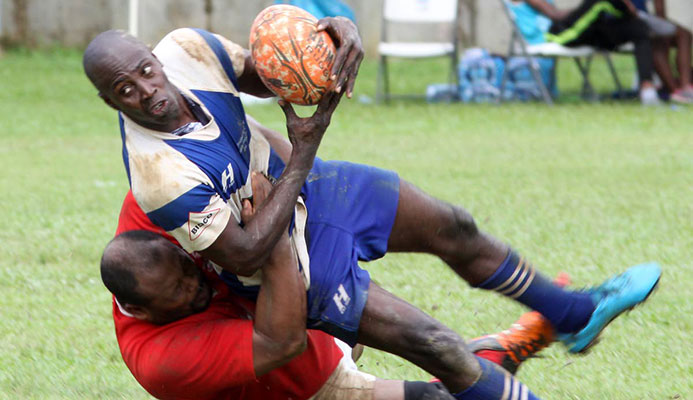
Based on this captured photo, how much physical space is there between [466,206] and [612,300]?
353cm

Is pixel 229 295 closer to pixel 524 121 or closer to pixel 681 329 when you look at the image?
pixel 681 329

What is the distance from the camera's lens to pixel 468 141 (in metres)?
10.3

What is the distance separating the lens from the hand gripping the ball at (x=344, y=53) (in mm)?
3439

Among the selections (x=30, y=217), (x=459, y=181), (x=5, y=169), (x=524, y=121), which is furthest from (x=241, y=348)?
(x=524, y=121)

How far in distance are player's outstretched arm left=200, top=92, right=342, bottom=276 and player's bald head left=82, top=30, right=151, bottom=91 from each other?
57 centimetres

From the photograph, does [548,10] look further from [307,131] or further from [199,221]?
[199,221]

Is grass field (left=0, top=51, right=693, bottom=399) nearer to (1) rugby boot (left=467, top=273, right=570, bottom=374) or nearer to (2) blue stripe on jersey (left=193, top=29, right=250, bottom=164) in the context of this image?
(1) rugby boot (left=467, top=273, right=570, bottom=374)

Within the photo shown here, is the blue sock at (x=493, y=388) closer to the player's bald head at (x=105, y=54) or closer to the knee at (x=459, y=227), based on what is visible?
the knee at (x=459, y=227)

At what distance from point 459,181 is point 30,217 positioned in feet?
10.8

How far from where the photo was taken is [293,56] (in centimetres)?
341

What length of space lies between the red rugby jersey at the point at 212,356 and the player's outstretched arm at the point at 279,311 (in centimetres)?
5

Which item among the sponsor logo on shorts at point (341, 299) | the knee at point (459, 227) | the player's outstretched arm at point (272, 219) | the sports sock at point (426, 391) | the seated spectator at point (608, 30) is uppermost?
the player's outstretched arm at point (272, 219)

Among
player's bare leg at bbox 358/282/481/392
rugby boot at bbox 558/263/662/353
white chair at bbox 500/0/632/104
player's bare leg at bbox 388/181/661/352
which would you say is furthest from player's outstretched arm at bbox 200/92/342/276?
white chair at bbox 500/0/632/104

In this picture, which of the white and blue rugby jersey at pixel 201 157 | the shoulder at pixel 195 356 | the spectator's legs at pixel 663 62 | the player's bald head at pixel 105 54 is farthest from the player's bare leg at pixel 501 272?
the spectator's legs at pixel 663 62
